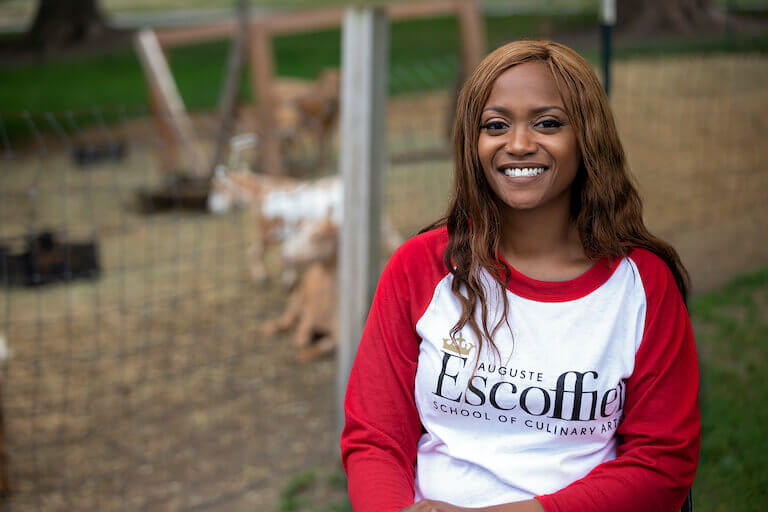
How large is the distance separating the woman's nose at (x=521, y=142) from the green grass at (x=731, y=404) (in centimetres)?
144

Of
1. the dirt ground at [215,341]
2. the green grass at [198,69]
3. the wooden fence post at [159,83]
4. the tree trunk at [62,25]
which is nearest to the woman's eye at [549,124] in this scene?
the dirt ground at [215,341]

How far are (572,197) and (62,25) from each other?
20.8 m

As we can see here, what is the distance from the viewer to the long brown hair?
59.9 inches

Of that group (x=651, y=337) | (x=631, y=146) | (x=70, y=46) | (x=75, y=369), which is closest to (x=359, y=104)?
(x=651, y=337)

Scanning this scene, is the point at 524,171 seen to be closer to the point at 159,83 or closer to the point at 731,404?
the point at 731,404

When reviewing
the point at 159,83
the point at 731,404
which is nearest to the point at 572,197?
the point at 731,404

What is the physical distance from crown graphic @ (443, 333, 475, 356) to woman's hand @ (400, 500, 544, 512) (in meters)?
0.29

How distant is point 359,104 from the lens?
3201 millimetres

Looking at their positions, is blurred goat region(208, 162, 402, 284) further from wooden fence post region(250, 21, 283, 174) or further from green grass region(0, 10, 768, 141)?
green grass region(0, 10, 768, 141)

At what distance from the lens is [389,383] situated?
1.61 metres

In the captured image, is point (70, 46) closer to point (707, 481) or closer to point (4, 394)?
point (4, 394)

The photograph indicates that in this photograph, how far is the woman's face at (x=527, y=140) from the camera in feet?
5.02

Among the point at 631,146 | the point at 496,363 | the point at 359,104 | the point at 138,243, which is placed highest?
the point at 359,104

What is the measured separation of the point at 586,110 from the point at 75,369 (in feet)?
14.1
